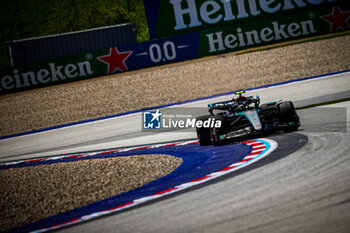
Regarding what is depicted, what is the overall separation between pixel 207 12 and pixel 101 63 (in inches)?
245

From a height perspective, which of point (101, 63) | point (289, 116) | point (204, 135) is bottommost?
point (204, 135)

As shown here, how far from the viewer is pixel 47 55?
1066 inches

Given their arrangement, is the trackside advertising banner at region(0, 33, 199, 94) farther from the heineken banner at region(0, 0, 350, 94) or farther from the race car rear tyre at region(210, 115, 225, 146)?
the race car rear tyre at region(210, 115, 225, 146)

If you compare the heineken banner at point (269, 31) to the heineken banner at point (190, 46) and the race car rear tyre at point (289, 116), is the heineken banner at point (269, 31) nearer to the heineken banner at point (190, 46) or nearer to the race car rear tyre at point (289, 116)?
the heineken banner at point (190, 46)

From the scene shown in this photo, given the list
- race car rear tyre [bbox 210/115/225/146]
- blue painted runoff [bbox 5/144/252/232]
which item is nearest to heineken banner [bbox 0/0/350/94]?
blue painted runoff [bbox 5/144/252/232]

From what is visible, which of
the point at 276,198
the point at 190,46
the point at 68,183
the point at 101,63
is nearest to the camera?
the point at 276,198

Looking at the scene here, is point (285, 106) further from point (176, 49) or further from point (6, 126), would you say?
point (176, 49)

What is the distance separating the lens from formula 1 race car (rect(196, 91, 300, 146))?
269 inches

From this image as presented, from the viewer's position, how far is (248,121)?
277 inches

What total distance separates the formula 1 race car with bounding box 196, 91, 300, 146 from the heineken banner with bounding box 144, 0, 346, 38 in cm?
1476

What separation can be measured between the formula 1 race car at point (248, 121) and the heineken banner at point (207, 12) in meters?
14.8

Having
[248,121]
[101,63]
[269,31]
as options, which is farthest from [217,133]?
[269,31]

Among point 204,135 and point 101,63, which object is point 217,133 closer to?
point 204,135

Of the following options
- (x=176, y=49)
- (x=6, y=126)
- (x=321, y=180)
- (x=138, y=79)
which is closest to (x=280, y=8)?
(x=176, y=49)
